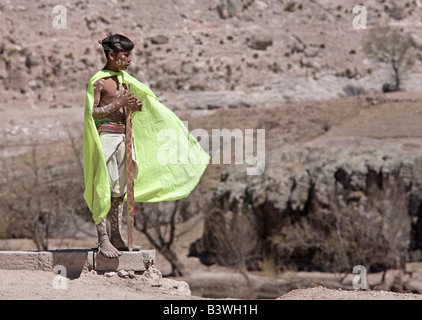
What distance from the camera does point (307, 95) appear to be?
5359 centimetres

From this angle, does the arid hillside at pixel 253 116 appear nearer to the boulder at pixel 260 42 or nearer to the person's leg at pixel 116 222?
the boulder at pixel 260 42

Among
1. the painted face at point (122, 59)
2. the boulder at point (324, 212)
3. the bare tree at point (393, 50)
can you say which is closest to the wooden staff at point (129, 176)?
the painted face at point (122, 59)

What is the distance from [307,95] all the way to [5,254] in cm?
4643

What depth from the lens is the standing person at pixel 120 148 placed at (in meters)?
7.81

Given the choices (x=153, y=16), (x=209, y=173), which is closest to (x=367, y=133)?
(x=209, y=173)

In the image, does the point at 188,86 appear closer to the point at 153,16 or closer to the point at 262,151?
the point at 153,16

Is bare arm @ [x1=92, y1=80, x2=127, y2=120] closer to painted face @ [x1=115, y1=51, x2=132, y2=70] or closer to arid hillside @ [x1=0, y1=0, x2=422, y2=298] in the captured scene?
painted face @ [x1=115, y1=51, x2=132, y2=70]

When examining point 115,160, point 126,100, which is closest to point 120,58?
point 126,100

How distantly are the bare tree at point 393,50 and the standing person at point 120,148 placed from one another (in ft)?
155

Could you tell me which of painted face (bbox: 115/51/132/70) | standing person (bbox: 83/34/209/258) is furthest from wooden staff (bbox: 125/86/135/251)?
painted face (bbox: 115/51/132/70)

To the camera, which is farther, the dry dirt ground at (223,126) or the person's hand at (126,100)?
the person's hand at (126,100)

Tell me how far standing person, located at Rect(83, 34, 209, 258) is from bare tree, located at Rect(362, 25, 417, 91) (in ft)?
155

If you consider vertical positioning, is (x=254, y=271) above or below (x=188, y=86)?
below

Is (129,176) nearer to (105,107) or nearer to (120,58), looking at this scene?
(105,107)
